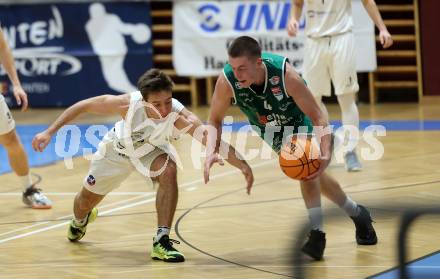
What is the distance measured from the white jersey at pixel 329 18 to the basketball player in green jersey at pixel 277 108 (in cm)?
368

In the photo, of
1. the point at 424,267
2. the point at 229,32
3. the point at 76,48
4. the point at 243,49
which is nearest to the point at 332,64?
the point at 243,49

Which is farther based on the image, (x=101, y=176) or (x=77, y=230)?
(x=77, y=230)

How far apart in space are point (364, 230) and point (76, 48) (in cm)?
1088

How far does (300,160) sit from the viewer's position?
680 centimetres

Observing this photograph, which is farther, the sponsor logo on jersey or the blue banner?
the blue banner

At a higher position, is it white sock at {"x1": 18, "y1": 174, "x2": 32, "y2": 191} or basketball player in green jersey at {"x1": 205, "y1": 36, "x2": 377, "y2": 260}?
basketball player in green jersey at {"x1": 205, "y1": 36, "x2": 377, "y2": 260}

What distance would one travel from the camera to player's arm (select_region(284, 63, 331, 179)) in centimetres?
682

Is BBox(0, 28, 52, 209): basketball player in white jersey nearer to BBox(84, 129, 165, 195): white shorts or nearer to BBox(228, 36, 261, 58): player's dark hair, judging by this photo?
BBox(84, 129, 165, 195): white shorts

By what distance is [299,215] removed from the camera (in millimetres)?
8648

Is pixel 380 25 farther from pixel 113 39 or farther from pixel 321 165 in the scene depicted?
pixel 113 39

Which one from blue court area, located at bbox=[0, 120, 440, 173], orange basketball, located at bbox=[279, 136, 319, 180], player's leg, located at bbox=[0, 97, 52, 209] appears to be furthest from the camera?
blue court area, located at bbox=[0, 120, 440, 173]

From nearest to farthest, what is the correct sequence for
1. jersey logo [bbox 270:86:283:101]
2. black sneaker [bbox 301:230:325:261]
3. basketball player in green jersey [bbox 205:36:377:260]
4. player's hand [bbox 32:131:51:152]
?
black sneaker [bbox 301:230:325:261]
basketball player in green jersey [bbox 205:36:377:260]
jersey logo [bbox 270:86:283:101]
player's hand [bbox 32:131:51:152]

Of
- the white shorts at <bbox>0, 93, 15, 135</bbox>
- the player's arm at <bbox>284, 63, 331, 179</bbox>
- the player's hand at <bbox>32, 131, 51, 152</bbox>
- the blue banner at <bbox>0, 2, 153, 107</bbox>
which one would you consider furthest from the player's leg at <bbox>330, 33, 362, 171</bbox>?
the blue banner at <bbox>0, 2, 153, 107</bbox>

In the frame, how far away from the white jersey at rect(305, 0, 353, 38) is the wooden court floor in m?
1.60
